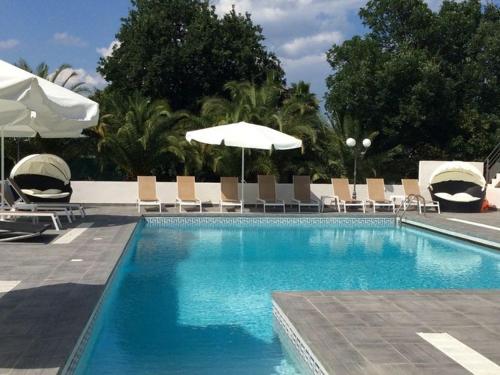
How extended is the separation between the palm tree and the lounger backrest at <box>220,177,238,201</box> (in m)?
8.53

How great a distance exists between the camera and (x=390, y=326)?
527 centimetres

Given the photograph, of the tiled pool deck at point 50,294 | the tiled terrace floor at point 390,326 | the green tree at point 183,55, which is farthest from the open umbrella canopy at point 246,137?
the green tree at point 183,55

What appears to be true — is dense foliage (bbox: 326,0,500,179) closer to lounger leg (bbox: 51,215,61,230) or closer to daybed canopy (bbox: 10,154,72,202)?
daybed canopy (bbox: 10,154,72,202)

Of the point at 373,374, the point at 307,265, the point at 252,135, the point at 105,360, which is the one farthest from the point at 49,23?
the point at 373,374

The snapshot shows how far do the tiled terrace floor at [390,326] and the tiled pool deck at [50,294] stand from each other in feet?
0.35

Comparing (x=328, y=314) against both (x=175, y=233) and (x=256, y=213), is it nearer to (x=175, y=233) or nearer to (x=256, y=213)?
(x=175, y=233)

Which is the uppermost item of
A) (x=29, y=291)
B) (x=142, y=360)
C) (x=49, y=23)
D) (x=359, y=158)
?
(x=49, y=23)

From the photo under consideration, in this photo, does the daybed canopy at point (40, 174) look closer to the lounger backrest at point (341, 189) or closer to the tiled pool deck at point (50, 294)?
the tiled pool deck at point (50, 294)

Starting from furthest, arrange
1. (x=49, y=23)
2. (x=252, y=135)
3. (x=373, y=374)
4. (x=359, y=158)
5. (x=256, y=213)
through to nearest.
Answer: (x=359, y=158) < (x=49, y=23) < (x=256, y=213) < (x=252, y=135) < (x=373, y=374)

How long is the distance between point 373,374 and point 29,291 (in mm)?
3863

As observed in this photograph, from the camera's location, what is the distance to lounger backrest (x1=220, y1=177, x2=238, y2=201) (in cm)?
1648

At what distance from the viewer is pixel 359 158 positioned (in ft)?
69.2

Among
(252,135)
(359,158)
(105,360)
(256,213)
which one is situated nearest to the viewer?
(105,360)

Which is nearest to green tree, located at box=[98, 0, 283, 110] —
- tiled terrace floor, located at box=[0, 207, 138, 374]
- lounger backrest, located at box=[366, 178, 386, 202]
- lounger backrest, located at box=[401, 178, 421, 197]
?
lounger backrest, located at box=[366, 178, 386, 202]
